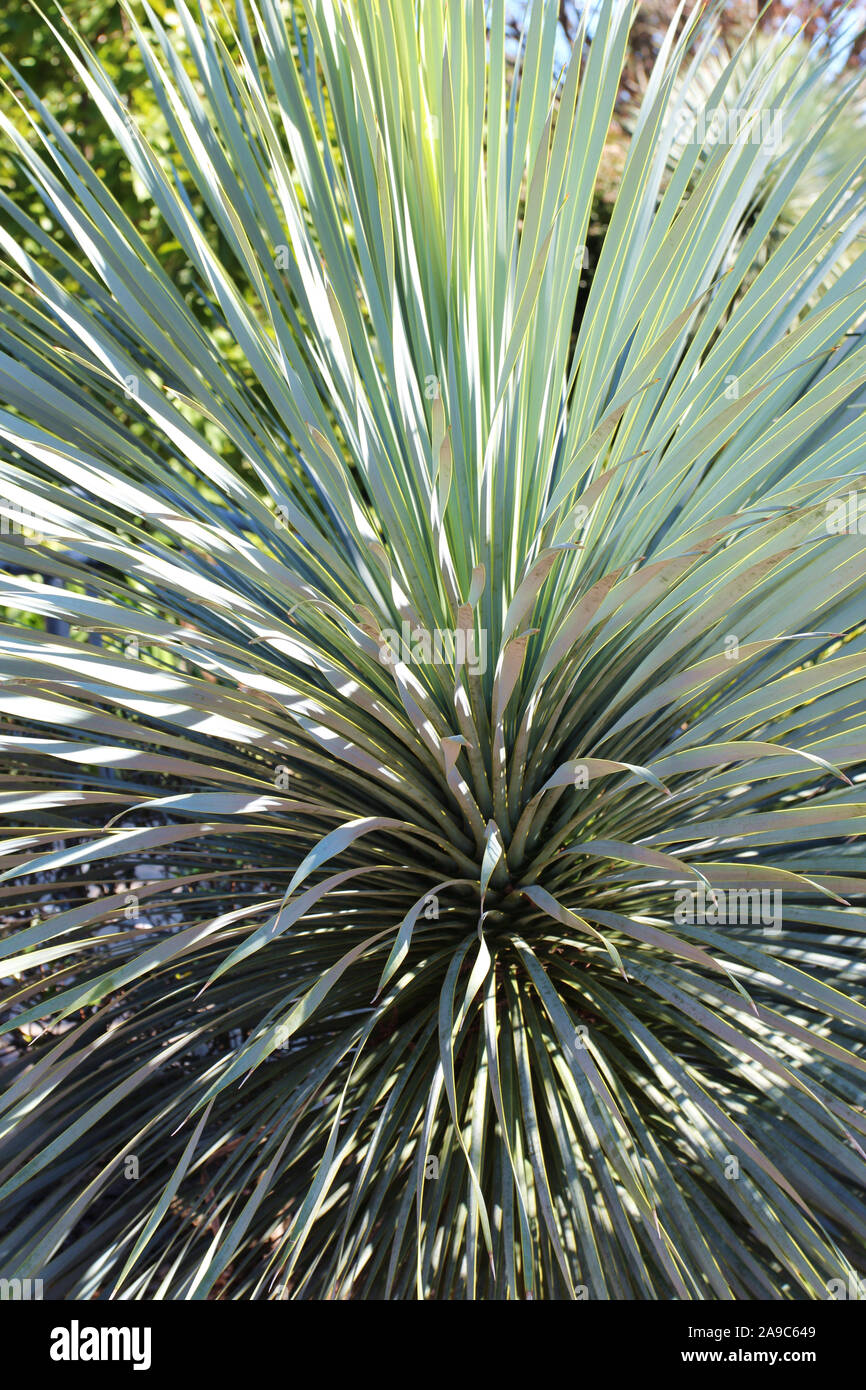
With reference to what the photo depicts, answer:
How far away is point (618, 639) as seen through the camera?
1.26 m

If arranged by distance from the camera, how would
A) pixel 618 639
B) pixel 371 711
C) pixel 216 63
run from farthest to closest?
pixel 216 63
pixel 618 639
pixel 371 711

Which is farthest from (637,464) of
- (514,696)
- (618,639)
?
(514,696)

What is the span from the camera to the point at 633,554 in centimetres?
129

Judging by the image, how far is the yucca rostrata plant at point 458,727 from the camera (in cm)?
99

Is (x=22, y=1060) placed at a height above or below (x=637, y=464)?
below

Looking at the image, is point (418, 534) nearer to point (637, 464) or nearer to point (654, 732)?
point (637, 464)

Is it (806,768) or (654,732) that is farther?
(654,732)

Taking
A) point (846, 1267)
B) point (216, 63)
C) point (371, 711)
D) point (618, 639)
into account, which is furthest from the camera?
point (216, 63)

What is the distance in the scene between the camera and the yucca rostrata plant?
3.24 ft

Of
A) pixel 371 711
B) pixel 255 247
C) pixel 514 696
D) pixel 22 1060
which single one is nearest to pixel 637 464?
pixel 514 696

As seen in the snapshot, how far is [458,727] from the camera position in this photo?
4.32 ft
